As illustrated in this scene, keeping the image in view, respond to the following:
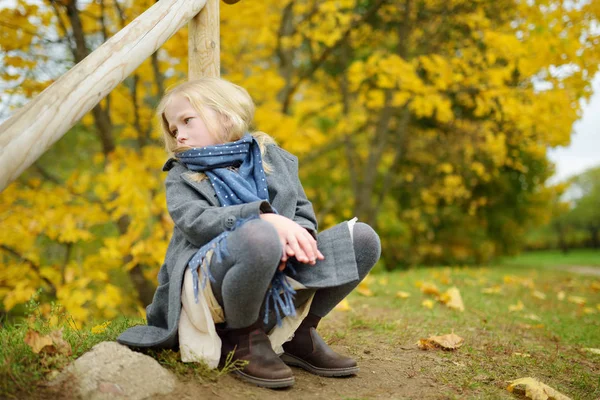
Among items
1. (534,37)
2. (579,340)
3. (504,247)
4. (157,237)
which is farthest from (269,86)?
(504,247)

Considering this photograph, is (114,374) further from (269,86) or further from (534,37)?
(269,86)

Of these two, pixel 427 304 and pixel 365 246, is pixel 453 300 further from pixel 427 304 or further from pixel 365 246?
pixel 365 246

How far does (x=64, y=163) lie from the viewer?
752cm

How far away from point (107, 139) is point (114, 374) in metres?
3.96

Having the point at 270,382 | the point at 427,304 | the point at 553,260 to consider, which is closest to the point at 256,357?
the point at 270,382

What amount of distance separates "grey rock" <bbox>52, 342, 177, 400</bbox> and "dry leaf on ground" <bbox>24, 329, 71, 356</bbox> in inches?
4.3

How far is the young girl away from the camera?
190cm

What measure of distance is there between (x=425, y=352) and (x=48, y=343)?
5.80 feet

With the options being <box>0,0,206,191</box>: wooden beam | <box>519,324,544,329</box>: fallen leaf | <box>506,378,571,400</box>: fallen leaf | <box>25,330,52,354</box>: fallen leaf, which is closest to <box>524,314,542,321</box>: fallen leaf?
<box>519,324,544,329</box>: fallen leaf

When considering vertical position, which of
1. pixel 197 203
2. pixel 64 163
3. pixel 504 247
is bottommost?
pixel 504 247

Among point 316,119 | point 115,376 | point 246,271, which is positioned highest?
point 316,119

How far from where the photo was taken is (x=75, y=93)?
185cm

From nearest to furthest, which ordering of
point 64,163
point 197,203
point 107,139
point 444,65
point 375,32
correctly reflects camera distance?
point 197,203, point 107,139, point 444,65, point 64,163, point 375,32

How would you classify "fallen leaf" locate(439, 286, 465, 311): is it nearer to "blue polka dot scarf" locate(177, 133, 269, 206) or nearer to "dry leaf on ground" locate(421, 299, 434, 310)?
"dry leaf on ground" locate(421, 299, 434, 310)
